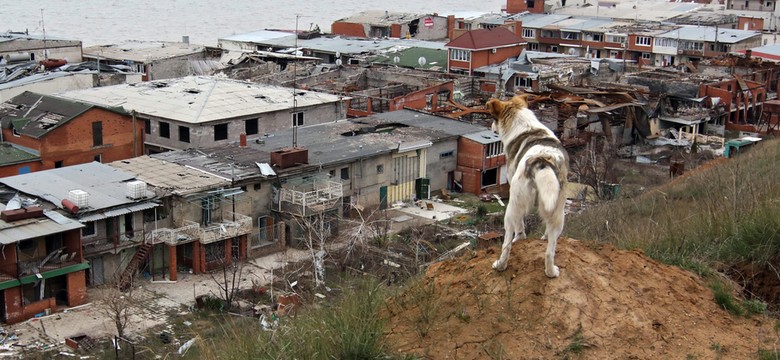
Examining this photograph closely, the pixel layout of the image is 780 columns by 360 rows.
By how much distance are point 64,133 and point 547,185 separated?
74.9ft

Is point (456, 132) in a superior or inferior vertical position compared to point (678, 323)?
inferior

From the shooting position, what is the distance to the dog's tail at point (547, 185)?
22.7ft

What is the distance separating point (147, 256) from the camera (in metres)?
21.4

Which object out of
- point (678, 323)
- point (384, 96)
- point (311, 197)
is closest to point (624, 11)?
point (384, 96)

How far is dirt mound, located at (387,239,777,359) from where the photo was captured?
6645 mm

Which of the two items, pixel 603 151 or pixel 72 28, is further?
pixel 72 28

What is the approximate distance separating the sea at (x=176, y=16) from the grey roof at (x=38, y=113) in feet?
120

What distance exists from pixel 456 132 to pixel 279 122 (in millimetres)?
5705

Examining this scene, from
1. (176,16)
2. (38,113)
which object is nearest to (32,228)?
(38,113)

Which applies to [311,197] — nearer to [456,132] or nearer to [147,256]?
[147,256]

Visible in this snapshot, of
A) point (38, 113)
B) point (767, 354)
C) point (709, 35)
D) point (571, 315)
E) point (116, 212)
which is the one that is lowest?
point (116, 212)

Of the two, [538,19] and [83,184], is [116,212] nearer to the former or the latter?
[83,184]

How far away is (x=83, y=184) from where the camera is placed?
2247 cm

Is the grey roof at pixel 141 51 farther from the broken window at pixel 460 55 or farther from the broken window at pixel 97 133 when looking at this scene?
the broken window at pixel 97 133
